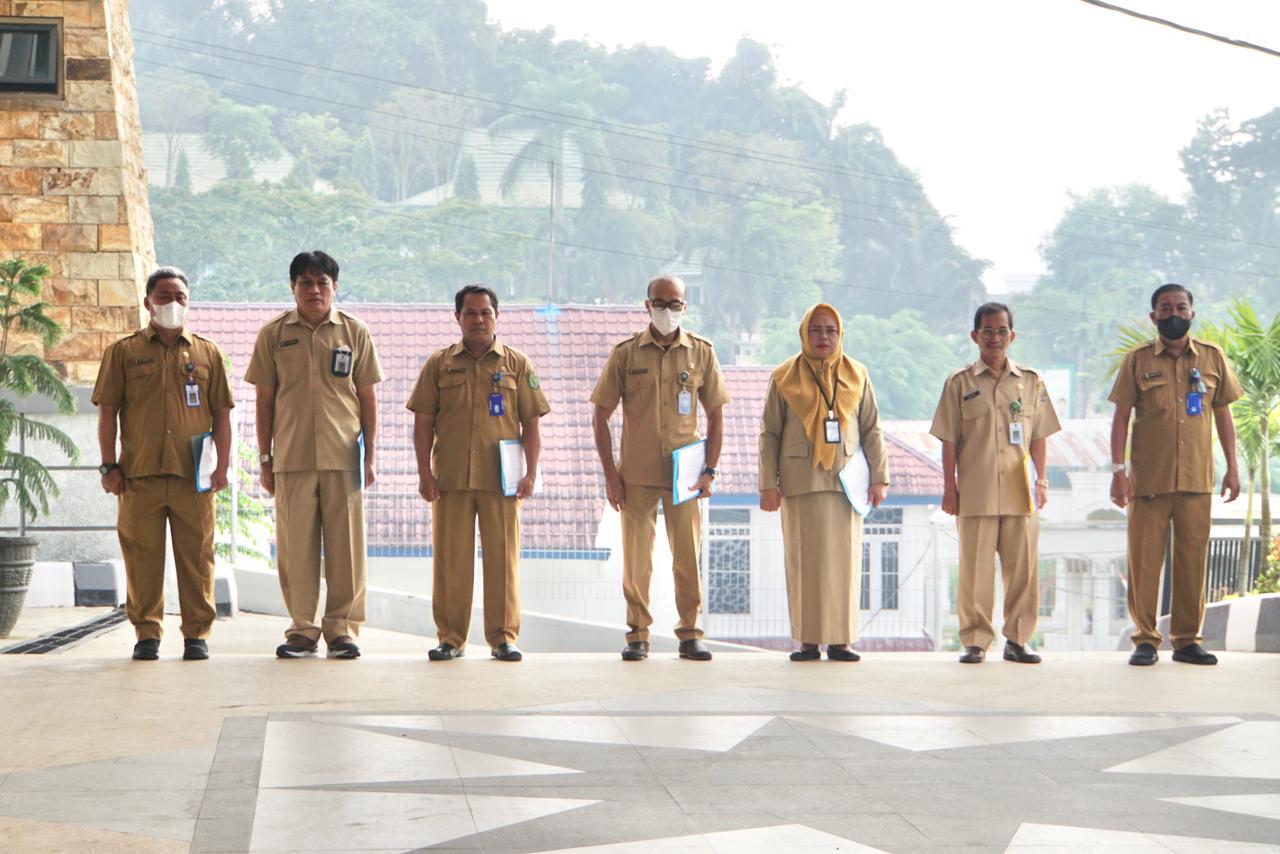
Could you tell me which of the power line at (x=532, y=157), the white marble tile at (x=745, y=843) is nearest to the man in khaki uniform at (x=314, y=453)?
the white marble tile at (x=745, y=843)

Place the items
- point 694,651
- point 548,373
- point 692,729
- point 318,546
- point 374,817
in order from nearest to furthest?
point 374,817, point 692,729, point 318,546, point 694,651, point 548,373

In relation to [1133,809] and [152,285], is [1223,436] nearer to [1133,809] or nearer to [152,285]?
[1133,809]

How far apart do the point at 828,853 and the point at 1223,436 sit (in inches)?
143

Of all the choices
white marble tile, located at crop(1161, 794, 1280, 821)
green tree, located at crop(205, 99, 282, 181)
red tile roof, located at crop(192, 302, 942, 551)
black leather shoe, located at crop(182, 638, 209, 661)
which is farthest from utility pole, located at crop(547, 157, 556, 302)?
white marble tile, located at crop(1161, 794, 1280, 821)

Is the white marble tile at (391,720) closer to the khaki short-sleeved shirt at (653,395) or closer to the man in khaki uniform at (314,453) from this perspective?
the man in khaki uniform at (314,453)

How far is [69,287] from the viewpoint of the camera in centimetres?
865

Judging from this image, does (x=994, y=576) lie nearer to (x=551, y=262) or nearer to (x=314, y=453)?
(x=314, y=453)

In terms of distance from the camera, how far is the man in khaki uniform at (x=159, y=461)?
18.4 ft

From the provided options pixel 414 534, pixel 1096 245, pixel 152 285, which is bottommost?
pixel 414 534

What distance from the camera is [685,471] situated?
5.91 meters

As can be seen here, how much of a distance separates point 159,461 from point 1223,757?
11.9 feet

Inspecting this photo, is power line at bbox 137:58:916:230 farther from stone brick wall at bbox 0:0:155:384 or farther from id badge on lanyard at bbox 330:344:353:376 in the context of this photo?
id badge on lanyard at bbox 330:344:353:376

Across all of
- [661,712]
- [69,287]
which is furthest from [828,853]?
[69,287]

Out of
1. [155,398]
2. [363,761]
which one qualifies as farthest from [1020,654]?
[155,398]
